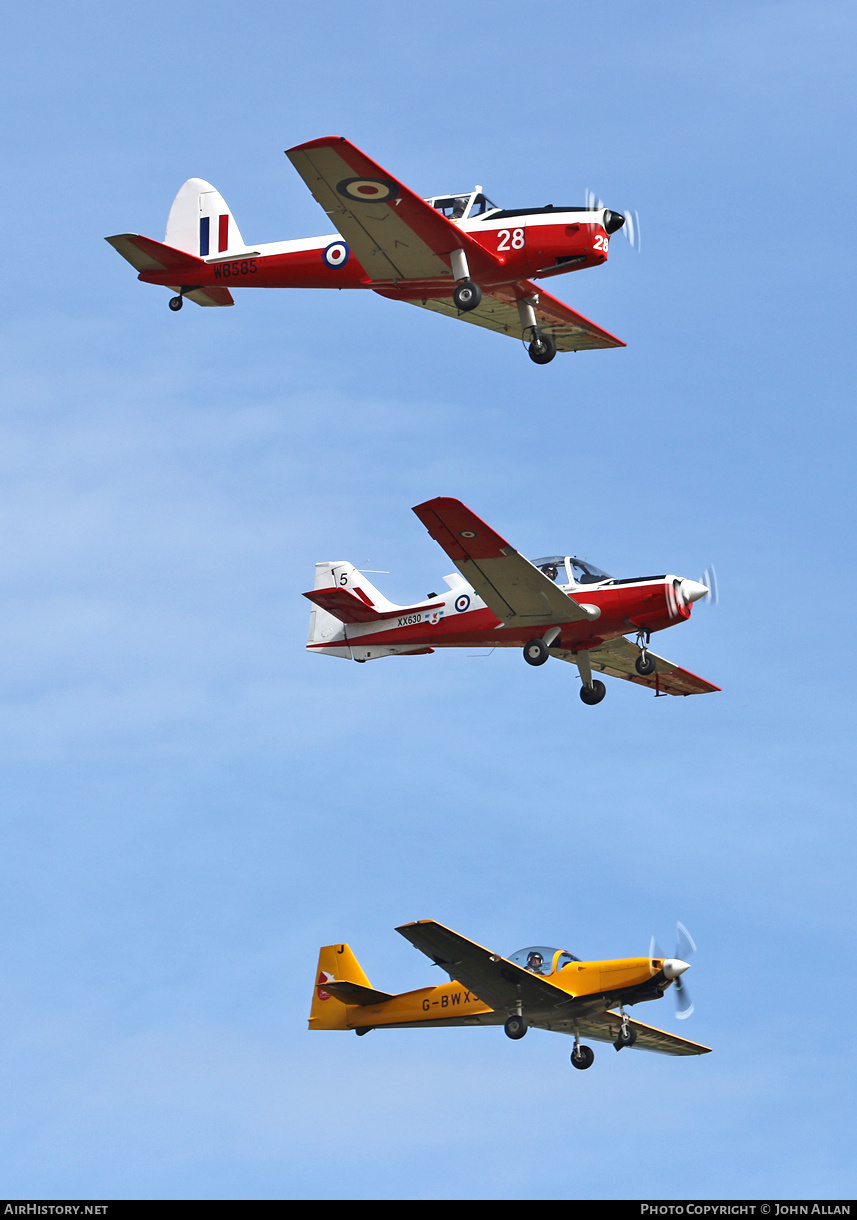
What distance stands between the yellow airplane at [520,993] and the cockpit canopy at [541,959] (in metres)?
0.02

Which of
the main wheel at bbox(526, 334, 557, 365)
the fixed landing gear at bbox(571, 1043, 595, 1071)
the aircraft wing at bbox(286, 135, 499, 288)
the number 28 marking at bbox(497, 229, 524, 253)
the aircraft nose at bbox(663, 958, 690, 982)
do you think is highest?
the number 28 marking at bbox(497, 229, 524, 253)

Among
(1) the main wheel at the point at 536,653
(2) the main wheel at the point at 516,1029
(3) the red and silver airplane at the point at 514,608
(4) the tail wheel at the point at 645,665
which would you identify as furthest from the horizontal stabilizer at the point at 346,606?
(2) the main wheel at the point at 516,1029

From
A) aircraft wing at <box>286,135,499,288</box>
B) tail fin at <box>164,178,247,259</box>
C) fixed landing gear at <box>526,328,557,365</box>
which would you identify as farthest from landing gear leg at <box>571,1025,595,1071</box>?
tail fin at <box>164,178,247,259</box>

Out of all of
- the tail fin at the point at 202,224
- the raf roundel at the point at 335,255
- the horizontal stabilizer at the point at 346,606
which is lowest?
the horizontal stabilizer at the point at 346,606

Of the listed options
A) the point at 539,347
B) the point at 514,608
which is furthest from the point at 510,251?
the point at 514,608

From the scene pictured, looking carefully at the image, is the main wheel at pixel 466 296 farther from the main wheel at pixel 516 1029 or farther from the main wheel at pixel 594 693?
the main wheel at pixel 516 1029

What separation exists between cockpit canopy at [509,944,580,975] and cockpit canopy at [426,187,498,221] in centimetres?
1433

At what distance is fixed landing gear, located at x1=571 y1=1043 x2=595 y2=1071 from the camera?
116 feet

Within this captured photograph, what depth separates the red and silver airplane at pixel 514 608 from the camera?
32.4m

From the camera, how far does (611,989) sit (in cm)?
3472

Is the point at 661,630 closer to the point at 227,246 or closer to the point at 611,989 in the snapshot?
the point at 611,989

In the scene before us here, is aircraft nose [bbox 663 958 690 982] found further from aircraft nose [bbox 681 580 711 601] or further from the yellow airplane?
aircraft nose [bbox 681 580 711 601]

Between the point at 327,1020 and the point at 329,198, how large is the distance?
1906 cm
